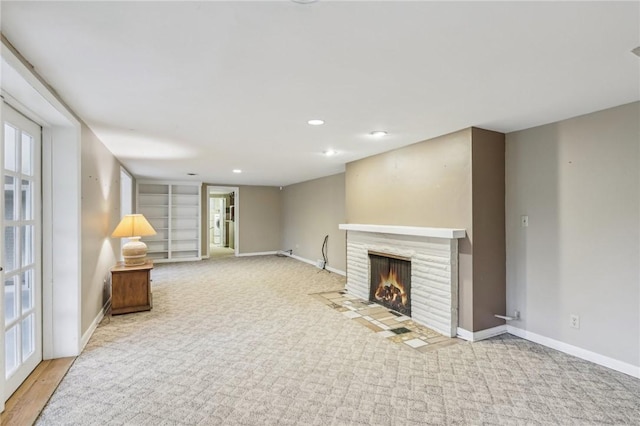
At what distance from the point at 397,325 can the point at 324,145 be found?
235cm

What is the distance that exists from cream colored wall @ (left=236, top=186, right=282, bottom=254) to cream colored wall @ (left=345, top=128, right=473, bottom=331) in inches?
193

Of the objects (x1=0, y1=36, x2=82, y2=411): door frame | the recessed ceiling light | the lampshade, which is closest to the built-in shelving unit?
the lampshade

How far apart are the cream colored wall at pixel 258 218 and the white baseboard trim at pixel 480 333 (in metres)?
6.86

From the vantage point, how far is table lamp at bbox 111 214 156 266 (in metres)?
4.14

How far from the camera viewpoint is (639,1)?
130 cm

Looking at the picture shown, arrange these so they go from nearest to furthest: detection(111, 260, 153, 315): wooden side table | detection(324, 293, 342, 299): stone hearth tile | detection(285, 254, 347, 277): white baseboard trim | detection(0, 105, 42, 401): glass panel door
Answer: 1. detection(0, 105, 42, 401): glass panel door
2. detection(111, 260, 153, 315): wooden side table
3. detection(324, 293, 342, 299): stone hearth tile
4. detection(285, 254, 347, 277): white baseboard trim

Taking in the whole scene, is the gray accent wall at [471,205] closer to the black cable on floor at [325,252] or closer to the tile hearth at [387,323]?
the tile hearth at [387,323]

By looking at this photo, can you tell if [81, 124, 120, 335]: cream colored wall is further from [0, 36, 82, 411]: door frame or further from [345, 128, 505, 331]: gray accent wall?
[345, 128, 505, 331]: gray accent wall

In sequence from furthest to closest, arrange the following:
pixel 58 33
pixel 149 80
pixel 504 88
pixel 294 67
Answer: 1. pixel 504 88
2. pixel 149 80
3. pixel 294 67
4. pixel 58 33

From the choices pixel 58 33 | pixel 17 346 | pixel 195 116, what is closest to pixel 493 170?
pixel 195 116

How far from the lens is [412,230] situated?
3.73 metres

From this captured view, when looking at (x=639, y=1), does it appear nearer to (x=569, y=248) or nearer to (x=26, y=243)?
(x=569, y=248)

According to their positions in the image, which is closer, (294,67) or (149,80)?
(294,67)

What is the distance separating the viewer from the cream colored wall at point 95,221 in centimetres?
306
